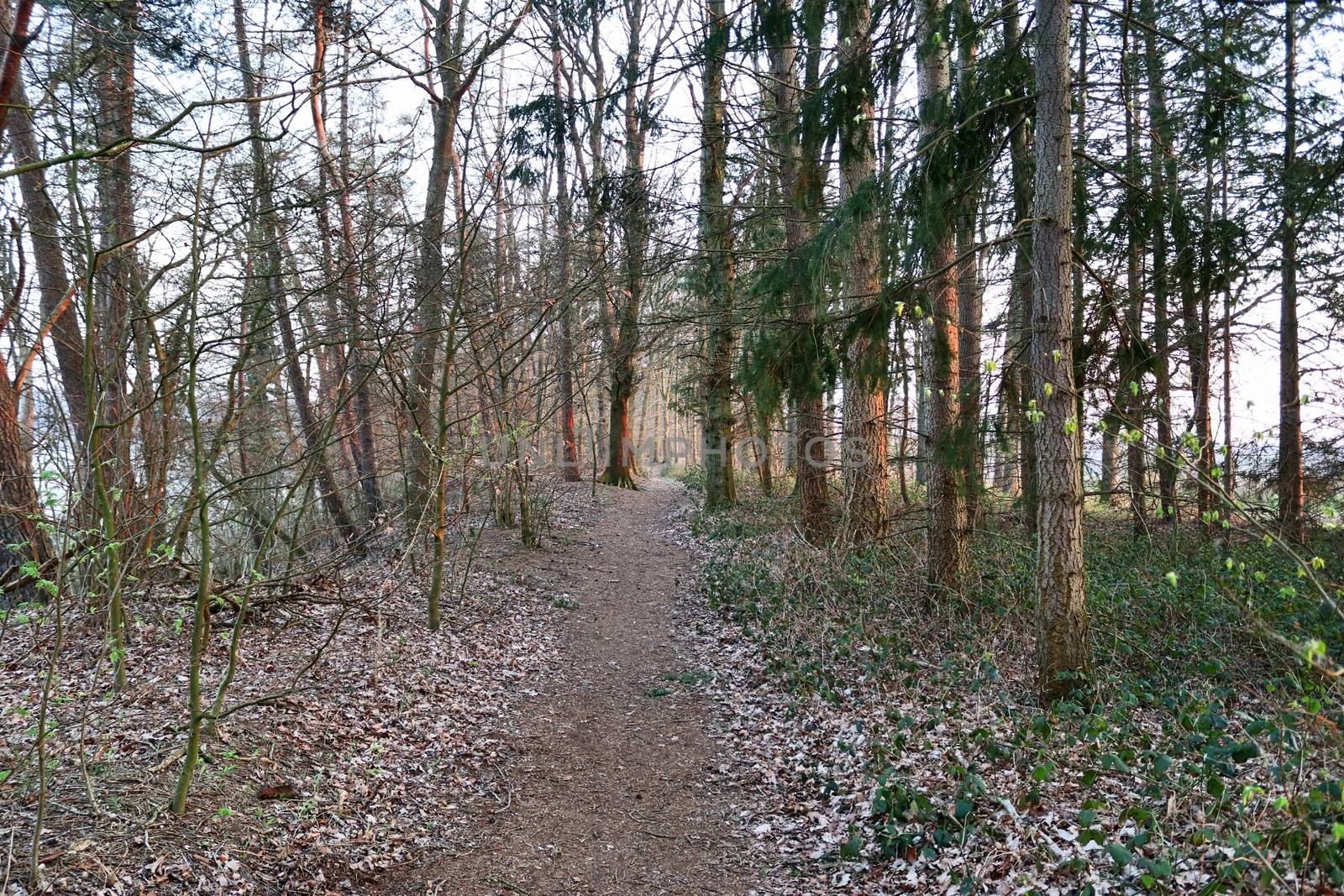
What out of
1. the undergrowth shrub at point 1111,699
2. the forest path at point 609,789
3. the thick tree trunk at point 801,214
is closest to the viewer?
the undergrowth shrub at point 1111,699

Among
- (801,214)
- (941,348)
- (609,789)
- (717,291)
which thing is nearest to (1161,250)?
(941,348)

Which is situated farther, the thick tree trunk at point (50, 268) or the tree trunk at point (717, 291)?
the tree trunk at point (717, 291)

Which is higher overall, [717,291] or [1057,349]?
[717,291]

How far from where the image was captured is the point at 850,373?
6871mm

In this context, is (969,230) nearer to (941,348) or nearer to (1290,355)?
(941,348)

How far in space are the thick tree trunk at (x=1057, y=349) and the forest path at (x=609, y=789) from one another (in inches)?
100

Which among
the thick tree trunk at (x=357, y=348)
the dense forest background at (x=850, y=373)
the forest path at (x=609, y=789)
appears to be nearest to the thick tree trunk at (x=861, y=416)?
the dense forest background at (x=850, y=373)

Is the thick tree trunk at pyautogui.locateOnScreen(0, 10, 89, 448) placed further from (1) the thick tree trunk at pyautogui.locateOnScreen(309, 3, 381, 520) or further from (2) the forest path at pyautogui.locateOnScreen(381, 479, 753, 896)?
(2) the forest path at pyautogui.locateOnScreen(381, 479, 753, 896)

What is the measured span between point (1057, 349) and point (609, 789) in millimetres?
4112

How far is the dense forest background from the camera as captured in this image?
4055 millimetres

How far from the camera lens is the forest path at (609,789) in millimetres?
4215

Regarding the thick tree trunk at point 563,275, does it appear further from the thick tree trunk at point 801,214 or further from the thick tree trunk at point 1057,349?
the thick tree trunk at point 1057,349

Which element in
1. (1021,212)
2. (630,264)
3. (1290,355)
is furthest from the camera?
(630,264)

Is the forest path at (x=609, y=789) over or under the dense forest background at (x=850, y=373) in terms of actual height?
under
